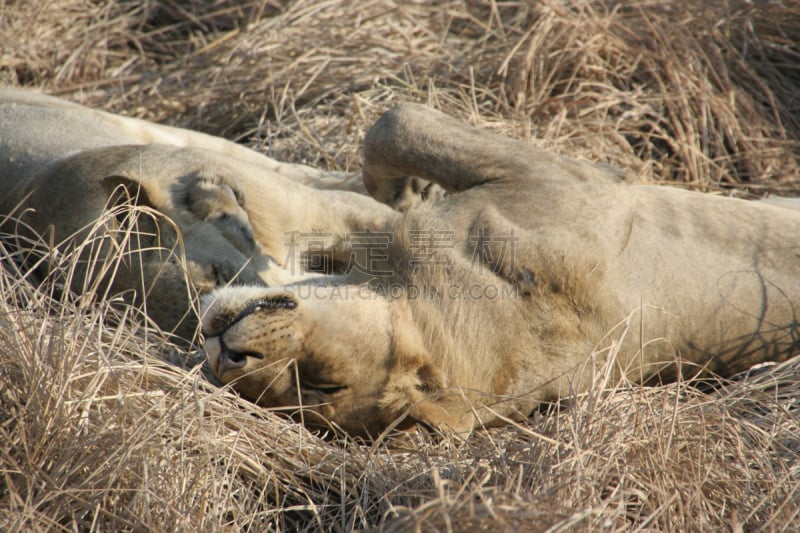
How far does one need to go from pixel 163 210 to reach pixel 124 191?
0.59 feet

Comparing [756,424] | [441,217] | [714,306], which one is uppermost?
[441,217]

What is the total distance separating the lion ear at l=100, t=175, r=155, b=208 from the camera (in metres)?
3.06

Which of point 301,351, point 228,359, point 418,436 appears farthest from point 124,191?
point 418,436

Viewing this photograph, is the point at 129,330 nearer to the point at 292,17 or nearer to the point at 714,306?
the point at 714,306

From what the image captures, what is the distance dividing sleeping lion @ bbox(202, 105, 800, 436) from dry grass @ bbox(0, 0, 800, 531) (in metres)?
0.14

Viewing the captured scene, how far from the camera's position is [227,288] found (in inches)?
104

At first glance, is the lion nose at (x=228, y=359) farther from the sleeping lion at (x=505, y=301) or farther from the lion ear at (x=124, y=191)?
the lion ear at (x=124, y=191)

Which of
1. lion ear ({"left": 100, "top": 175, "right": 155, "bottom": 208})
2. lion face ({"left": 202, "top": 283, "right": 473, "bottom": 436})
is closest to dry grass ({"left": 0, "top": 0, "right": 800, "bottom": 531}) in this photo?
lion face ({"left": 202, "top": 283, "right": 473, "bottom": 436})

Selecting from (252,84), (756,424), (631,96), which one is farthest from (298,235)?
(631,96)

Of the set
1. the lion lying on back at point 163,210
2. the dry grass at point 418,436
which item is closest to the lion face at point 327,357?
the dry grass at point 418,436

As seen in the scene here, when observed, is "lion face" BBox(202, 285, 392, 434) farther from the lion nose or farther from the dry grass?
the dry grass

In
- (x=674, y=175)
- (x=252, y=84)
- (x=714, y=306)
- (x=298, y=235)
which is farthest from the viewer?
(x=252, y=84)

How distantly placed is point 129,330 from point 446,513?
1578 mm

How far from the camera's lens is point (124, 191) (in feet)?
9.98
